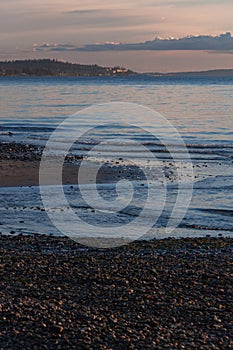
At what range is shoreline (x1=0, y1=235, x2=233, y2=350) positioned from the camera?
8203mm

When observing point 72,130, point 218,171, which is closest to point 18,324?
point 218,171

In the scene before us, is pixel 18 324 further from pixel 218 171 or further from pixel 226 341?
pixel 218 171

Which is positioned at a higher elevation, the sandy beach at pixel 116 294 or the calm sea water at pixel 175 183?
the sandy beach at pixel 116 294

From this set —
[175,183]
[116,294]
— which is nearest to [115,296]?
[116,294]

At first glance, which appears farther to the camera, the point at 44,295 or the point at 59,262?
the point at 59,262

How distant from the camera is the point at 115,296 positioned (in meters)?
9.66

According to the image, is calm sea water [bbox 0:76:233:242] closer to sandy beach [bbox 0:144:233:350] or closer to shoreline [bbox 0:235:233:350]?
sandy beach [bbox 0:144:233:350]

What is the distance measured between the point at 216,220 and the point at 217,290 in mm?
6350

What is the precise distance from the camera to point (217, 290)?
10.0m

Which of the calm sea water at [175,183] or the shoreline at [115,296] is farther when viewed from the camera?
the calm sea water at [175,183]

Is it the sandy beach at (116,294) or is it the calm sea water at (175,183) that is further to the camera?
the calm sea water at (175,183)

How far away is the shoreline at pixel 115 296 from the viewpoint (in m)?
8.20

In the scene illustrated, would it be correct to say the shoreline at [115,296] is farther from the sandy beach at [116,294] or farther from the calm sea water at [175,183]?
the calm sea water at [175,183]

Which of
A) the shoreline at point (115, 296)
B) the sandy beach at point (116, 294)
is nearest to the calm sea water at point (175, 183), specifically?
the sandy beach at point (116, 294)
